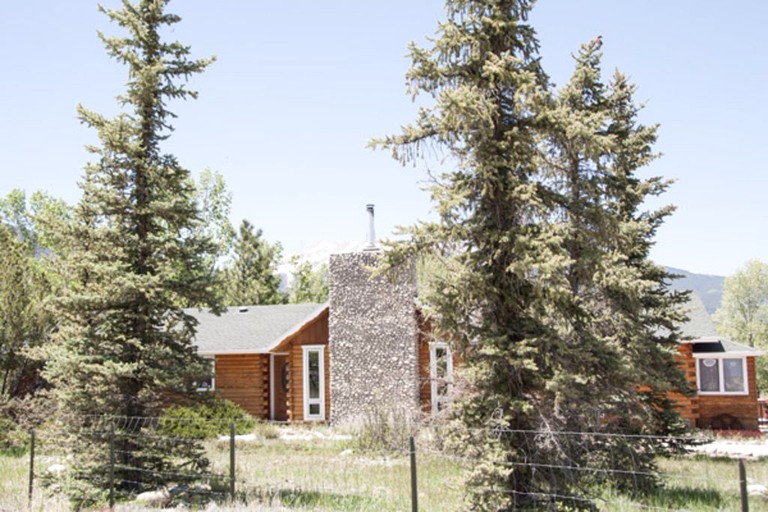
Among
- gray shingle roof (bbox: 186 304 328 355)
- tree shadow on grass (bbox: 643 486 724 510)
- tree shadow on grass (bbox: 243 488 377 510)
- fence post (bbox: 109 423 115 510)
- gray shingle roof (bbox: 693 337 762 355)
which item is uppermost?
gray shingle roof (bbox: 186 304 328 355)

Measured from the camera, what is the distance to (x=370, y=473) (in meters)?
16.2

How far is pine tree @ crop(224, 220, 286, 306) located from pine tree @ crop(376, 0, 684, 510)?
124ft

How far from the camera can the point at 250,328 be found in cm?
3116

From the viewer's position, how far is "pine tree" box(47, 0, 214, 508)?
13375 mm

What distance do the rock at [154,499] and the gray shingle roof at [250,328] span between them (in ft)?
45.6

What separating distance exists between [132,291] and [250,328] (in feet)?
59.0

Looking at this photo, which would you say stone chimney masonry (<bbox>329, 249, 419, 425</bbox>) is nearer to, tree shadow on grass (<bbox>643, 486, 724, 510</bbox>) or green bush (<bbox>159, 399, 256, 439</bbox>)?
green bush (<bbox>159, 399, 256, 439</bbox>)

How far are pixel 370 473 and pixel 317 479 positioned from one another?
1.42 metres

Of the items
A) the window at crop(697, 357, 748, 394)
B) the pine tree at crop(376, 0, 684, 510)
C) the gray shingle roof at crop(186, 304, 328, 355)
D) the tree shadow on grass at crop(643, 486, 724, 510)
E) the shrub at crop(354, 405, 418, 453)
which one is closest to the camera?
the pine tree at crop(376, 0, 684, 510)

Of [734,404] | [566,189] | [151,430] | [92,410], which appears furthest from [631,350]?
[734,404]

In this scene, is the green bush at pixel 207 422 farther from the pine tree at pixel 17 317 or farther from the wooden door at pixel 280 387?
the pine tree at pixel 17 317

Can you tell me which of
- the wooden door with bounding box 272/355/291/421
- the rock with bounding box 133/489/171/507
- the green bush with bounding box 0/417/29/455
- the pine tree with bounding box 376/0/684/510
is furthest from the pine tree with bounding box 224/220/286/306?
the pine tree with bounding box 376/0/684/510

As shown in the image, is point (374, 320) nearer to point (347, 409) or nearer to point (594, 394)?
point (347, 409)

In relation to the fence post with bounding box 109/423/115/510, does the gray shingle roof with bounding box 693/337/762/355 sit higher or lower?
higher
